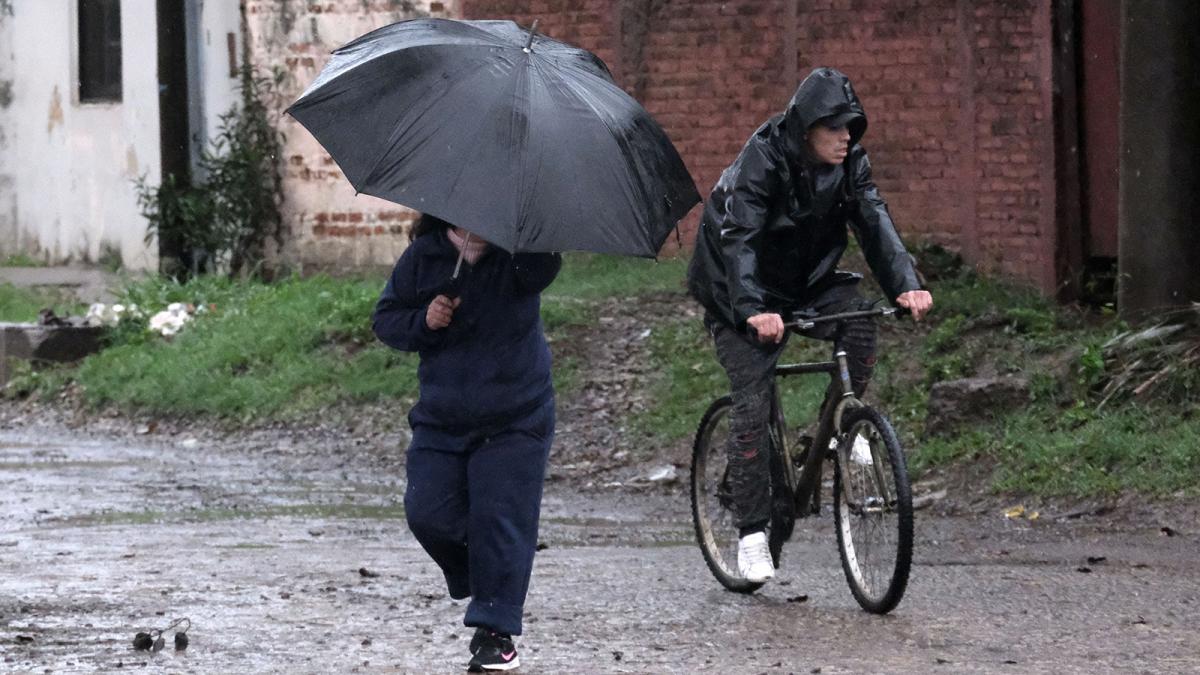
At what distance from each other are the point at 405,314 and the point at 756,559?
1852mm

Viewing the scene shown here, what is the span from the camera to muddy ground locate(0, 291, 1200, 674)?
586 centimetres

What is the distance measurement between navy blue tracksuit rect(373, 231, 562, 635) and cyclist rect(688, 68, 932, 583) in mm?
1139

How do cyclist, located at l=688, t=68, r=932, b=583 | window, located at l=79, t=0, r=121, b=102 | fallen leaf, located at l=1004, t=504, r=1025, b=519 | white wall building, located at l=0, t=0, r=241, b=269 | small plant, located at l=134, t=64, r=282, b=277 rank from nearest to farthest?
cyclist, located at l=688, t=68, r=932, b=583 → fallen leaf, located at l=1004, t=504, r=1025, b=519 → small plant, located at l=134, t=64, r=282, b=277 → white wall building, located at l=0, t=0, r=241, b=269 → window, located at l=79, t=0, r=121, b=102

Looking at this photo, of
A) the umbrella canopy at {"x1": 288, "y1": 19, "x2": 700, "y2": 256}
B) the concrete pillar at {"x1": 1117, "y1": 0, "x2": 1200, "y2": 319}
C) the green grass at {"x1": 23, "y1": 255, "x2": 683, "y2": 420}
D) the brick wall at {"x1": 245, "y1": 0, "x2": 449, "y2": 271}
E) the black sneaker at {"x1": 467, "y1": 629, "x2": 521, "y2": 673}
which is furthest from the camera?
the brick wall at {"x1": 245, "y1": 0, "x2": 449, "y2": 271}

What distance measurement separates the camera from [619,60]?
15.0 metres

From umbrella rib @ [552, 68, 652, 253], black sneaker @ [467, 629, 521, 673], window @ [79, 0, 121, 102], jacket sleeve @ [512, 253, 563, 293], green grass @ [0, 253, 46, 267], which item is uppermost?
window @ [79, 0, 121, 102]

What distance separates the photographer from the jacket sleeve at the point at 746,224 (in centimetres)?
655

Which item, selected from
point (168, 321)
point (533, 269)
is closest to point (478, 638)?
point (533, 269)

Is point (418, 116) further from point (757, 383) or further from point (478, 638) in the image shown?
point (757, 383)

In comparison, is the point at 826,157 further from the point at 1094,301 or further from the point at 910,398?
the point at 1094,301

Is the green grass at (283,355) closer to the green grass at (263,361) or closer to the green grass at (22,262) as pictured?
the green grass at (263,361)

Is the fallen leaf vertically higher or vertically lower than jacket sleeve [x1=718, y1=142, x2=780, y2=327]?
lower

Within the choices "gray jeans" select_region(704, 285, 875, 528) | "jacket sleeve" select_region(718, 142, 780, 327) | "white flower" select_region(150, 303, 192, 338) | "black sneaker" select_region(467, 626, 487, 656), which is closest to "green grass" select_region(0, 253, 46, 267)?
"white flower" select_region(150, 303, 192, 338)

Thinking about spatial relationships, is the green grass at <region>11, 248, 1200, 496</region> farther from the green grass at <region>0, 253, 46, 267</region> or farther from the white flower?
the green grass at <region>0, 253, 46, 267</region>
